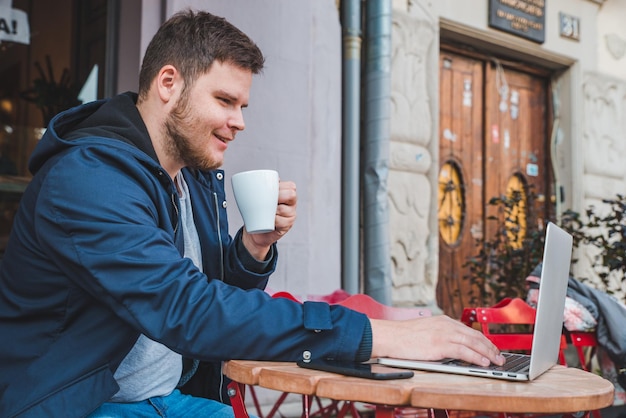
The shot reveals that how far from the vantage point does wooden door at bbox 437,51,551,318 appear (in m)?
5.47

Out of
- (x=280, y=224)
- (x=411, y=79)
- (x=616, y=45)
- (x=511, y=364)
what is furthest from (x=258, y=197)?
(x=616, y=45)

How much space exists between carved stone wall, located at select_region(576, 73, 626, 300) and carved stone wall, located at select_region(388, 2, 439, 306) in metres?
1.91

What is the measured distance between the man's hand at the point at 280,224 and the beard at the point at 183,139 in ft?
0.67

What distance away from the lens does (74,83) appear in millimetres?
4062

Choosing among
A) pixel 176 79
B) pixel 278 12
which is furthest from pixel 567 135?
pixel 176 79

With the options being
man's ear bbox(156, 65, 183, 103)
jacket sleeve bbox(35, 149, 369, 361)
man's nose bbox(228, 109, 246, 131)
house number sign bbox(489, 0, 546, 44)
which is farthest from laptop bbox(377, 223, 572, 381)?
house number sign bbox(489, 0, 546, 44)

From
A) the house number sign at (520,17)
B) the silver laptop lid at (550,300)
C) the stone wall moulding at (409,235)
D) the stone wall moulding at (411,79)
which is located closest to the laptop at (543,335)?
the silver laptop lid at (550,300)

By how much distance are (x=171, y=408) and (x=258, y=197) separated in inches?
21.9

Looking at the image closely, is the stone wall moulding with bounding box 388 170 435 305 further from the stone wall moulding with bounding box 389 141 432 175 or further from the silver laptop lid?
the silver laptop lid

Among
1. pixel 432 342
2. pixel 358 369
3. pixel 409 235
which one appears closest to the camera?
pixel 358 369

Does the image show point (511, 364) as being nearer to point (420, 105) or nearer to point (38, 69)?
point (38, 69)

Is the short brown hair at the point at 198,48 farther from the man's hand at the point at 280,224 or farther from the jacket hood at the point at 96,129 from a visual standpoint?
the man's hand at the point at 280,224

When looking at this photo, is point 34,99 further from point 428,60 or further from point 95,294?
point 95,294

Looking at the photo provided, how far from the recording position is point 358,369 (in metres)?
1.25
